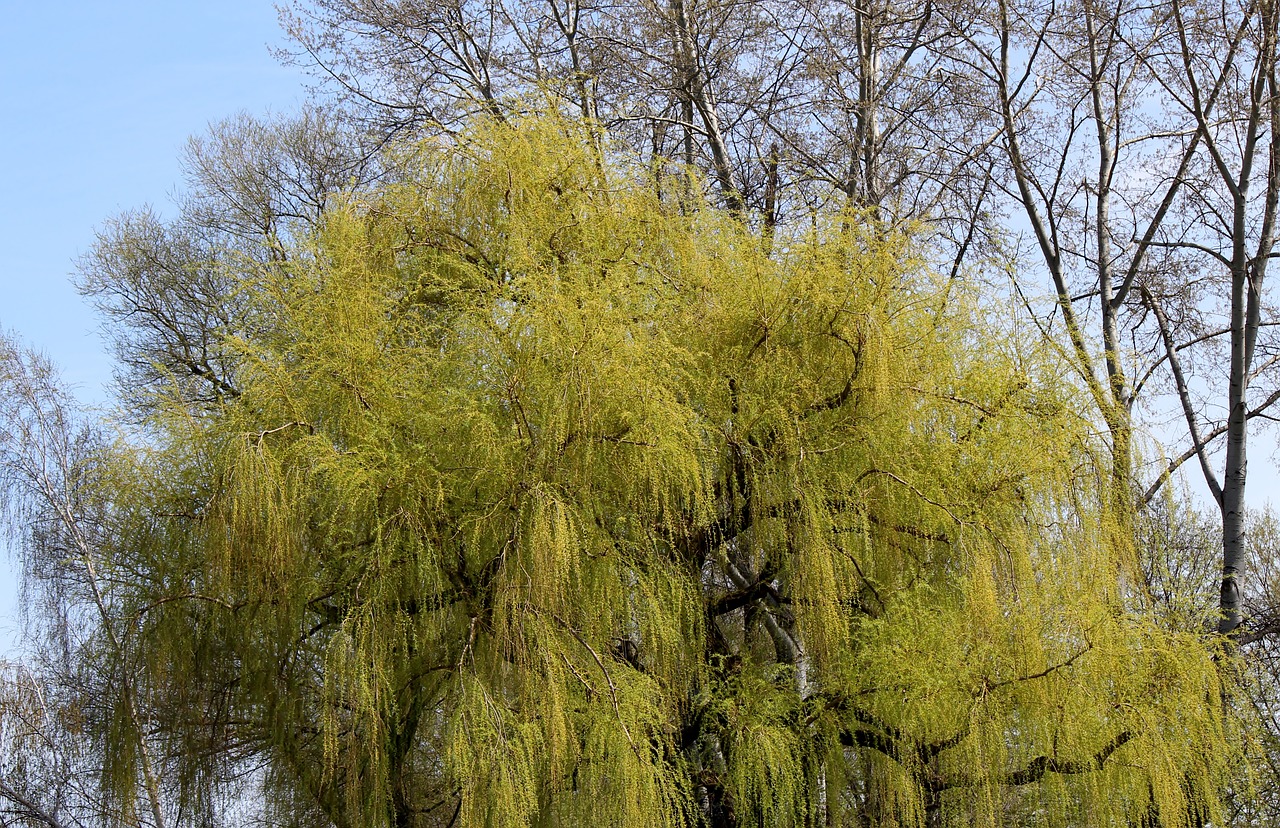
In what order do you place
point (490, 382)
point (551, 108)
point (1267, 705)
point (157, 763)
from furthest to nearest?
point (1267, 705), point (551, 108), point (157, 763), point (490, 382)

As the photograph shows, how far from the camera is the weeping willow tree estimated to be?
5.45 metres

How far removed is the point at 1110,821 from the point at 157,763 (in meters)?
4.82

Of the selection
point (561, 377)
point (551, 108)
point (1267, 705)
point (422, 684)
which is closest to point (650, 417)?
point (561, 377)

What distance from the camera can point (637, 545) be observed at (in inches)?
230

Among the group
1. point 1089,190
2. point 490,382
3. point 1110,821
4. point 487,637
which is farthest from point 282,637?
point 1089,190

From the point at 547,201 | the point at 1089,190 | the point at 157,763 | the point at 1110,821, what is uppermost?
the point at 1089,190

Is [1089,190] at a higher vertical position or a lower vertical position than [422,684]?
higher

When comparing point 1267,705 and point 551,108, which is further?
point 1267,705

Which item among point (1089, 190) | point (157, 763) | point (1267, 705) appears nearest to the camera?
point (157, 763)

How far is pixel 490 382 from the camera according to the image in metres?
5.89

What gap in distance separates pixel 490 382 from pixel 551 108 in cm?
204

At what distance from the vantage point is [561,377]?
5500mm

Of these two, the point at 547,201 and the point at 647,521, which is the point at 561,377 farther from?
the point at 547,201

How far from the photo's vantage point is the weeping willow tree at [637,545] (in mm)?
5449
